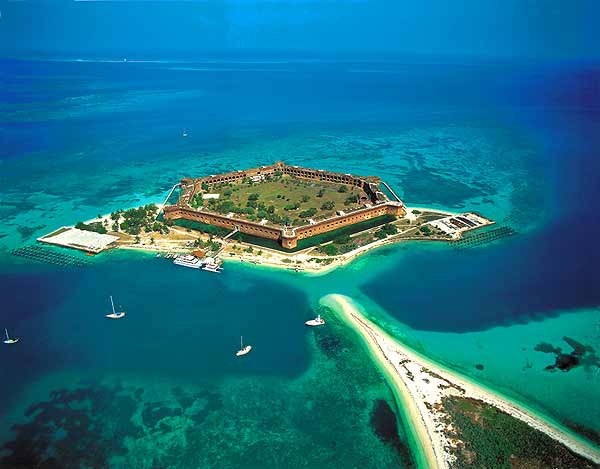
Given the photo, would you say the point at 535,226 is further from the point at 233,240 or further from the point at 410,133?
the point at 410,133

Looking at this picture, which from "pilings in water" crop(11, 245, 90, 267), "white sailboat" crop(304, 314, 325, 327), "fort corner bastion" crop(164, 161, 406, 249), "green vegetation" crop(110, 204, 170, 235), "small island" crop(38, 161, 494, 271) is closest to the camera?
"white sailboat" crop(304, 314, 325, 327)

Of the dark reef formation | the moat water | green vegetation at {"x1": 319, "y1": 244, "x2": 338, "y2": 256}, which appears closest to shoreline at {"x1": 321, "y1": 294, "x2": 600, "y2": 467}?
the moat water

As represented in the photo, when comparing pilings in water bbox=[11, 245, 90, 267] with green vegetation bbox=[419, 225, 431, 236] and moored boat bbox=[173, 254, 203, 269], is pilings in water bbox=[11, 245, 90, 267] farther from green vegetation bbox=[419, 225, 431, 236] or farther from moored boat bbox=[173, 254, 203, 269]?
green vegetation bbox=[419, 225, 431, 236]

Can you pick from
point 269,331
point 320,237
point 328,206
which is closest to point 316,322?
point 269,331

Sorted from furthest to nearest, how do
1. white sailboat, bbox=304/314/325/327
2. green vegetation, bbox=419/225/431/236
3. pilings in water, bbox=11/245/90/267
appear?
green vegetation, bbox=419/225/431/236
pilings in water, bbox=11/245/90/267
white sailboat, bbox=304/314/325/327

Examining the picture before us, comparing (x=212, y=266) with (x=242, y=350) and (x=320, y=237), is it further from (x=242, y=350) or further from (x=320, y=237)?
(x=242, y=350)

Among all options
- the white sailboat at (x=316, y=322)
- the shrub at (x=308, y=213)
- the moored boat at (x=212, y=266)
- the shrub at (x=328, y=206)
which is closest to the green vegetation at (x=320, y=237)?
the shrub at (x=308, y=213)
